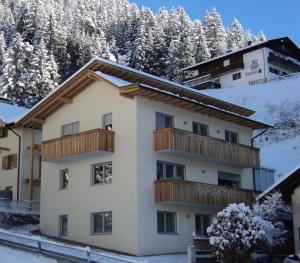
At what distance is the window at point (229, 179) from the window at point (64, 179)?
8665mm

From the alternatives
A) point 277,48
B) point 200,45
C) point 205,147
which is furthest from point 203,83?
point 205,147

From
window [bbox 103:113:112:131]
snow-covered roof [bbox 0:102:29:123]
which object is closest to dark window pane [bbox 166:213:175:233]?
window [bbox 103:113:112:131]

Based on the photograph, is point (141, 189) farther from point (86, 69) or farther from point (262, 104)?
point (262, 104)

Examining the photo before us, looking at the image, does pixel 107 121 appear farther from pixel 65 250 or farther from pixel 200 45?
pixel 200 45

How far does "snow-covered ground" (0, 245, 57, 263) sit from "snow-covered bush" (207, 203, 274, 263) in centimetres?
644

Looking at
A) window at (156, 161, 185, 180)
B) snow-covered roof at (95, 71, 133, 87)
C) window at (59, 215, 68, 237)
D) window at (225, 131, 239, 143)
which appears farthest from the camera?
window at (225, 131, 239, 143)

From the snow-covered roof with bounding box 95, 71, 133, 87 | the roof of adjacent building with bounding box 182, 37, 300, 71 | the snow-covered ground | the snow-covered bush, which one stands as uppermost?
the roof of adjacent building with bounding box 182, 37, 300, 71

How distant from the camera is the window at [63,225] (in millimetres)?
29703

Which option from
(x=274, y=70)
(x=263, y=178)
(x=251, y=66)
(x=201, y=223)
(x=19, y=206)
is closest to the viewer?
(x=201, y=223)

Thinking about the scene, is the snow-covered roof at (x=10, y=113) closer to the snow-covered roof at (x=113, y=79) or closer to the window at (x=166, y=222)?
the snow-covered roof at (x=113, y=79)

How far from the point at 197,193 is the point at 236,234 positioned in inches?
270

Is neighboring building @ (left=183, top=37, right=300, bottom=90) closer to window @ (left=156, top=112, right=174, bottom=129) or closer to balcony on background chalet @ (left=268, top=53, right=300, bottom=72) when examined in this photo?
balcony on background chalet @ (left=268, top=53, right=300, bottom=72)

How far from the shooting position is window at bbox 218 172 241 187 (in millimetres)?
32219

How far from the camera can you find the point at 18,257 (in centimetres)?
2188
